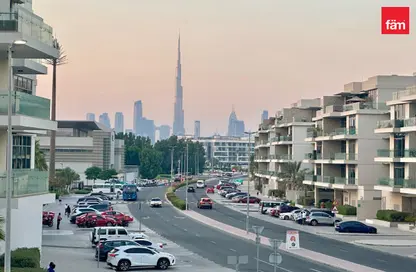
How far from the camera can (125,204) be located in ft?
321

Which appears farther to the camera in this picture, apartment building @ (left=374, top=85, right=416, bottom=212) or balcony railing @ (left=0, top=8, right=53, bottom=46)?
apartment building @ (left=374, top=85, right=416, bottom=212)

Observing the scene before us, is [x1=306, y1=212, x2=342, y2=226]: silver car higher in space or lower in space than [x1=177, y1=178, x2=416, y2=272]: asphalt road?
higher

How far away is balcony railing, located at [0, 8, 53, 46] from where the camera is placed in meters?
28.3

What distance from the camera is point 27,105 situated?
29.7 m

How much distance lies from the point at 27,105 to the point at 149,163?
156m

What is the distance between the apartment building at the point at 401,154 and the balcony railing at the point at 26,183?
39267mm

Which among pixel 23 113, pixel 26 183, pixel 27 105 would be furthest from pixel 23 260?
pixel 27 105

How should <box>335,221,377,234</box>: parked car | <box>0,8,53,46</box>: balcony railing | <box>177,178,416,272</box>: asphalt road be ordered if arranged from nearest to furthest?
1. <box>0,8,53,46</box>: balcony railing
2. <box>177,178,416,272</box>: asphalt road
3. <box>335,221,377,234</box>: parked car

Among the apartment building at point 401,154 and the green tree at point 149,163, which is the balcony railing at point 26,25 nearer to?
the apartment building at point 401,154

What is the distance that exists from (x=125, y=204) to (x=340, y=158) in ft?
95.8

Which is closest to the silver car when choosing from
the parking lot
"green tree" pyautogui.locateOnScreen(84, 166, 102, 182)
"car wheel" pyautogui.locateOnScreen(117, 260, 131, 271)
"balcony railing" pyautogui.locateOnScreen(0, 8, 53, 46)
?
the parking lot

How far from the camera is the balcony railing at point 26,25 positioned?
28266 mm

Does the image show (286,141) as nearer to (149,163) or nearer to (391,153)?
(391,153)

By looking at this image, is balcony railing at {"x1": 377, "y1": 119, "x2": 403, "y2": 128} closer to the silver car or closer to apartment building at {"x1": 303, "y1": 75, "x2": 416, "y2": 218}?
apartment building at {"x1": 303, "y1": 75, "x2": 416, "y2": 218}
